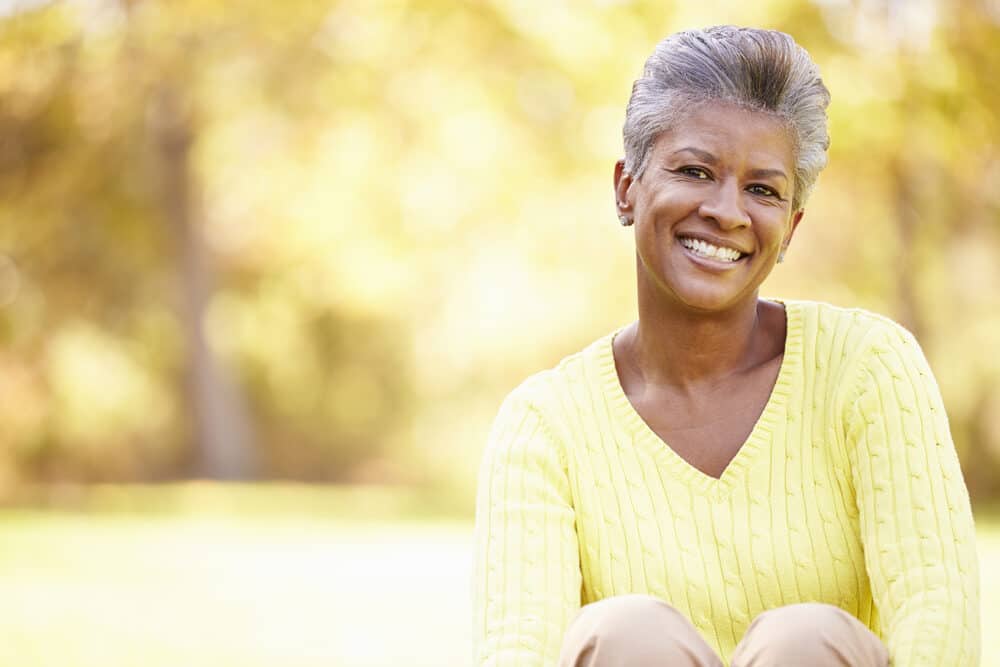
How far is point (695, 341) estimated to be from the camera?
96.5 inches

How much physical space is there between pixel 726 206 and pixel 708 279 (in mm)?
134

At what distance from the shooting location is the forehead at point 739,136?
225cm

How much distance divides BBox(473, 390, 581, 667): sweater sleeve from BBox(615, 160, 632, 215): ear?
15.6 inches

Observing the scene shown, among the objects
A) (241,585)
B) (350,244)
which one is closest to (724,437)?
(241,585)

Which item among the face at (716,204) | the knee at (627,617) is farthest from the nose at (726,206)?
the knee at (627,617)

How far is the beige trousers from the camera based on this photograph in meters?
1.85

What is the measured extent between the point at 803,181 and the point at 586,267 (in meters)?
12.1

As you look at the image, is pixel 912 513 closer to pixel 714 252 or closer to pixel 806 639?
pixel 806 639

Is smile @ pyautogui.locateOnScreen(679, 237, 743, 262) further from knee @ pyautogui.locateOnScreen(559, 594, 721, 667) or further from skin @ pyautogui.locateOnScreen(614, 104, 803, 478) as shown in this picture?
knee @ pyautogui.locateOnScreen(559, 594, 721, 667)

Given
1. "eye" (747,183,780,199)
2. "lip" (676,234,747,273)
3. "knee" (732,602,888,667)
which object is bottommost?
"knee" (732,602,888,667)

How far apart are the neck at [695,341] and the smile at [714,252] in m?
0.13

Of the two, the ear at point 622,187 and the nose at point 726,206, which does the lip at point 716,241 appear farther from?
the ear at point 622,187

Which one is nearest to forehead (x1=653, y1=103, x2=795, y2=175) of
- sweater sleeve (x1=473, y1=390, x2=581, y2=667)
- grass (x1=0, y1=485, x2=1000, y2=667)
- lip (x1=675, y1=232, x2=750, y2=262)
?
lip (x1=675, y1=232, x2=750, y2=262)

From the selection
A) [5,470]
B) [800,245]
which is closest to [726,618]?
[800,245]
